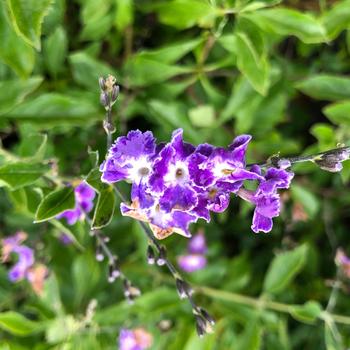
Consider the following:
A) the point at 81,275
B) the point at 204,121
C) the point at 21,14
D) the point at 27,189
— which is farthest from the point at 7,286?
the point at 21,14

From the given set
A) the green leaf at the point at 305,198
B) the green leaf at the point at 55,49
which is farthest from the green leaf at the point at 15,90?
the green leaf at the point at 305,198

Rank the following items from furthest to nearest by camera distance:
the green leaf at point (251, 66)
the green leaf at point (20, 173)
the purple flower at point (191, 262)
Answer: the purple flower at point (191, 262) < the green leaf at point (251, 66) < the green leaf at point (20, 173)

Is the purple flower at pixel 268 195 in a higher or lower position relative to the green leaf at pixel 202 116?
higher

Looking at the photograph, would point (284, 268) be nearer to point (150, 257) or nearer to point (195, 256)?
point (195, 256)

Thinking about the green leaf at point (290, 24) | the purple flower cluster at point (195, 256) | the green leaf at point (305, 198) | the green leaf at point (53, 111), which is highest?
the green leaf at point (290, 24)

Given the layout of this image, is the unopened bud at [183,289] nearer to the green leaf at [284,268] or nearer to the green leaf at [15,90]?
the green leaf at [15,90]

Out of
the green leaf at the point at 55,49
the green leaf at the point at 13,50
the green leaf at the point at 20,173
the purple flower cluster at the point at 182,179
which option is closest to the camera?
the purple flower cluster at the point at 182,179

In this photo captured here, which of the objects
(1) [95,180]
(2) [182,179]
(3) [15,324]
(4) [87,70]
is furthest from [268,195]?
(3) [15,324]
